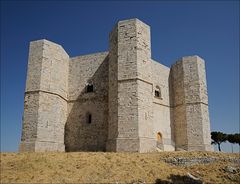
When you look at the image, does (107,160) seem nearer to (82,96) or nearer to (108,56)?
(82,96)

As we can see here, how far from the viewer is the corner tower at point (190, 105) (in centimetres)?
2036

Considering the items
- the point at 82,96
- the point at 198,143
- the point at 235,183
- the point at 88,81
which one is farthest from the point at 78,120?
the point at 235,183

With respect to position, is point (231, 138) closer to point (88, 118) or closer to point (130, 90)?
point (88, 118)

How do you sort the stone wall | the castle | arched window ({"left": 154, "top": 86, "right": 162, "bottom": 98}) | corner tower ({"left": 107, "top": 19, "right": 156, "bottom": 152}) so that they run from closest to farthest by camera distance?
corner tower ({"left": 107, "top": 19, "right": 156, "bottom": 152}) → the castle → the stone wall → arched window ({"left": 154, "top": 86, "right": 162, "bottom": 98})

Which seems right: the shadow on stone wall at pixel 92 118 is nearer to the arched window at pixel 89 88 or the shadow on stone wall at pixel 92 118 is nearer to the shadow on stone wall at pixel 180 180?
the arched window at pixel 89 88

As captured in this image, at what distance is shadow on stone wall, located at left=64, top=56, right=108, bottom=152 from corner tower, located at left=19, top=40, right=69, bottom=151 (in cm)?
81

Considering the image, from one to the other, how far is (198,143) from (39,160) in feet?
42.2

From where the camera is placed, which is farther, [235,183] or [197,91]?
[197,91]

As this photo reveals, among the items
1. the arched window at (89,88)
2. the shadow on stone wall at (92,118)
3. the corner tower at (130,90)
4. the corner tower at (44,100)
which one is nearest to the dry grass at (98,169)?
the corner tower at (130,90)

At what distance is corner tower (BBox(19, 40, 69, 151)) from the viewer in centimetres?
1661

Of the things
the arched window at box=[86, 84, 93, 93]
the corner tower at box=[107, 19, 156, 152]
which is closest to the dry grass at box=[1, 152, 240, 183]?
the corner tower at box=[107, 19, 156, 152]

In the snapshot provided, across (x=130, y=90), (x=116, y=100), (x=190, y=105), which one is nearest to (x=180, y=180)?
(x=130, y=90)

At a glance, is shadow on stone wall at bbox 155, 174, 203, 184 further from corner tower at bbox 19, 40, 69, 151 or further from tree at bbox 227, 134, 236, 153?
tree at bbox 227, 134, 236, 153

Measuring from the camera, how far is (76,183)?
31.5 ft
